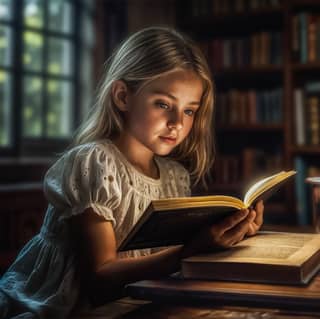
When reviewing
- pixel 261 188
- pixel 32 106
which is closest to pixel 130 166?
pixel 261 188

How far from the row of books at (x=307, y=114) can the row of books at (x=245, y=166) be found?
222 mm

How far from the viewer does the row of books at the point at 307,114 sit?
3051 millimetres

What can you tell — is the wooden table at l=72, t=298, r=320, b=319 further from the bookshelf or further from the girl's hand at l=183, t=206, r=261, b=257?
the bookshelf

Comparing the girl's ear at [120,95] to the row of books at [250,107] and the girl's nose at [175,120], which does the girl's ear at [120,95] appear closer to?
the girl's nose at [175,120]

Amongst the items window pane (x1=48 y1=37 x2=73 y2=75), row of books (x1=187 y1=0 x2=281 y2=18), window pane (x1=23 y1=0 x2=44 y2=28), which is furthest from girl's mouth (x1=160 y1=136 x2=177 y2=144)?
window pane (x1=48 y1=37 x2=73 y2=75)

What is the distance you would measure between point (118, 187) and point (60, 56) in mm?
2559

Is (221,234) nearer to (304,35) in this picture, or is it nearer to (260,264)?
(260,264)

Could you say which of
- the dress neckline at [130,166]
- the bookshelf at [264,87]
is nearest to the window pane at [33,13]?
the bookshelf at [264,87]

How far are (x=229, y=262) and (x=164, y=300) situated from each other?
11 cm

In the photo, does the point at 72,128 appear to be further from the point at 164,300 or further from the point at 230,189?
the point at 164,300

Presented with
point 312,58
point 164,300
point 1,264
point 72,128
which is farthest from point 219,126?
point 164,300

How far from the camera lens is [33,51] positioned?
3373 mm

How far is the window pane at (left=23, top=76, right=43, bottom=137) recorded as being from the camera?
3.34 meters

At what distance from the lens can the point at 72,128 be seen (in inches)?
144
